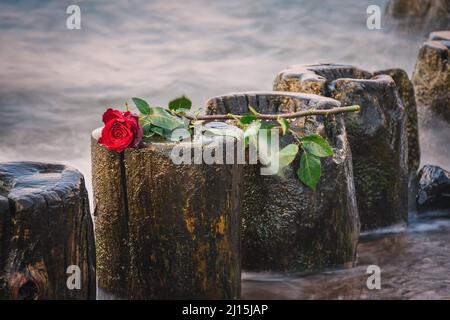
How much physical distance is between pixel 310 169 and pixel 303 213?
28 centimetres

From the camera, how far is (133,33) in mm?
14516

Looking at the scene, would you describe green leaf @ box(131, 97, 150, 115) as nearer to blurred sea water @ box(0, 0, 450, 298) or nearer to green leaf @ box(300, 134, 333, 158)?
green leaf @ box(300, 134, 333, 158)

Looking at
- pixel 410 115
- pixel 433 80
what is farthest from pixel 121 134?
pixel 433 80

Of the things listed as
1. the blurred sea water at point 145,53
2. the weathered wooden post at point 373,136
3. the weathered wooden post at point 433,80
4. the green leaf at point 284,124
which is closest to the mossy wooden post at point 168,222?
the green leaf at point 284,124

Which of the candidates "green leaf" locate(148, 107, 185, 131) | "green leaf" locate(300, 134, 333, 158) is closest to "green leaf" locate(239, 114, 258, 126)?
"green leaf" locate(300, 134, 333, 158)

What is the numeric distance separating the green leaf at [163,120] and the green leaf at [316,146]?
0.66 m

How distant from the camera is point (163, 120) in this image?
4020mm

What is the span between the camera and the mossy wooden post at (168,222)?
3.81 m

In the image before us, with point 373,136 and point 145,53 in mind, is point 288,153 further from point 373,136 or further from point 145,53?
point 145,53

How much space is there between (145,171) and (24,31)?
1079 cm

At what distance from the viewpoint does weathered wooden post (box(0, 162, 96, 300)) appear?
10.7 ft

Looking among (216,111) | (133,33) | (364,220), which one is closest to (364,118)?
(364,220)

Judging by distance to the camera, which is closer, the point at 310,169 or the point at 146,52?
the point at 310,169

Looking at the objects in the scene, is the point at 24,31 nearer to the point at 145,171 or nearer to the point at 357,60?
the point at 357,60
